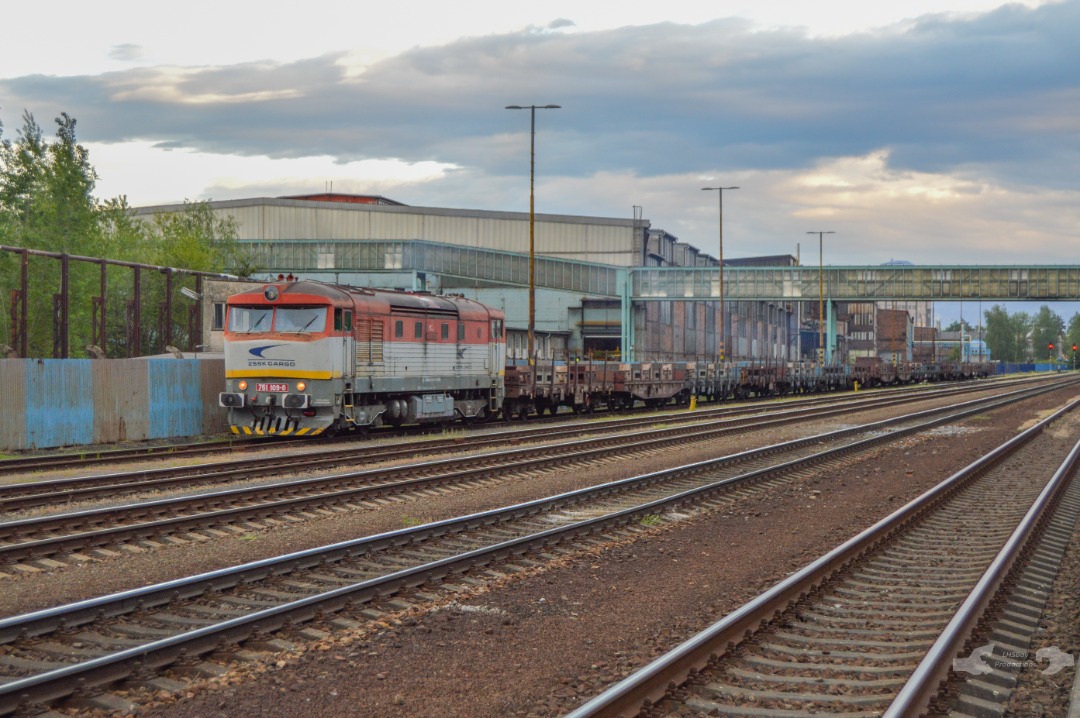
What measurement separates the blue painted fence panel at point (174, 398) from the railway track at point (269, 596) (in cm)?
1563

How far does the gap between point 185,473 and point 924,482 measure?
1310 cm

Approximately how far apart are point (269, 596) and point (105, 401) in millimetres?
19135

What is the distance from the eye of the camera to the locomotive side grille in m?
26.5

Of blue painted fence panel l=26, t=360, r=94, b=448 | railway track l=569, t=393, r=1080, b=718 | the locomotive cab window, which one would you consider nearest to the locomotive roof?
blue painted fence panel l=26, t=360, r=94, b=448

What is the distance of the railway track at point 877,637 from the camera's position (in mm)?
7086

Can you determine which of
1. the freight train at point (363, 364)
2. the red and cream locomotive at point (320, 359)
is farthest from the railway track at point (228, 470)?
the freight train at point (363, 364)

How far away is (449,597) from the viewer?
10.1 meters

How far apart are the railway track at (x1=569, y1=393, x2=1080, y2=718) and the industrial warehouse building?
68.1 m

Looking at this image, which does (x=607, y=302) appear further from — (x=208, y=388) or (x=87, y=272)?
(x=208, y=388)

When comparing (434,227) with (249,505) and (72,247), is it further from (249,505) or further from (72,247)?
(249,505)

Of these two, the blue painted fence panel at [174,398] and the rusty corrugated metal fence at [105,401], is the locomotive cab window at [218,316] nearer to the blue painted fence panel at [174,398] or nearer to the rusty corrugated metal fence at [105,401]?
the rusty corrugated metal fence at [105,401]

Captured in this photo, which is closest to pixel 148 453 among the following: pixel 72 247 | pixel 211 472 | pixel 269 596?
pixel 211 472

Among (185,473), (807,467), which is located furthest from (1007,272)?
(185,473)

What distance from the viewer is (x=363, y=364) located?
26.7 m
